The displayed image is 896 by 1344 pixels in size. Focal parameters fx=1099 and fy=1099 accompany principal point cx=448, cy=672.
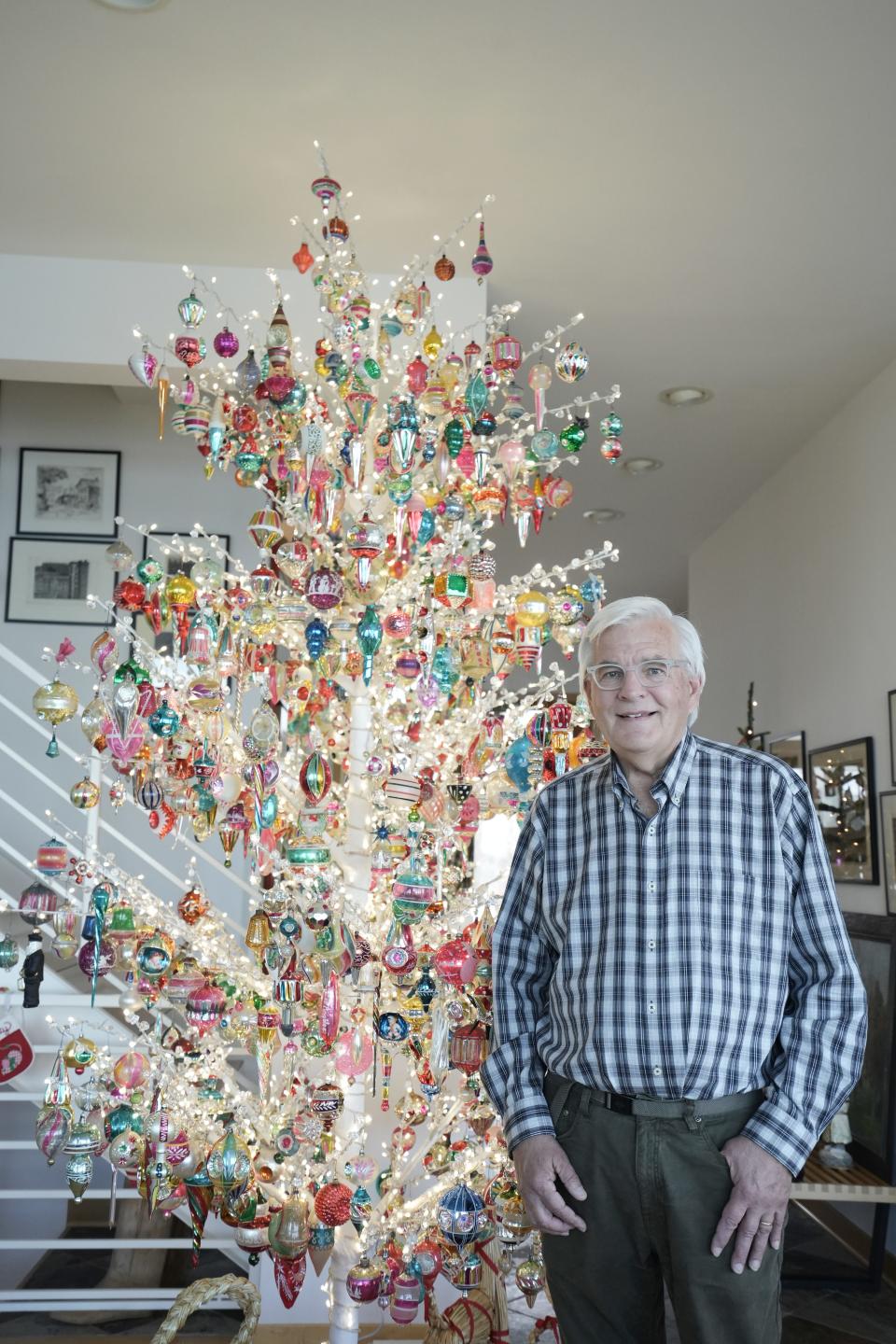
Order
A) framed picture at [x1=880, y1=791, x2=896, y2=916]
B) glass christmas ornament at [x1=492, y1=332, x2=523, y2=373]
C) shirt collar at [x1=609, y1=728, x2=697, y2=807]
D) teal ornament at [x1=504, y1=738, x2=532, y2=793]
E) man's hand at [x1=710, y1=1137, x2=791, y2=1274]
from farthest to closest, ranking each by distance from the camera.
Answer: framed picture at [x1=880, y1=791, x2=896, y2=916], glass christmas ornament at [x1=492, y1=332, x2=523, y2=373], teal ornament at [x1=504, y1=738, x2=532, y2=793], shirt collar at [x1=609, y1=728, x2=697, y2=807], man's hand at [x1=710, y1=1137, x2=791, y2=1274]

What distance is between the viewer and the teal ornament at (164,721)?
71.1 inches

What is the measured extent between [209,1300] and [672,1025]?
1.25 m

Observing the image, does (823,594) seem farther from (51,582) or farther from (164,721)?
(164,721)

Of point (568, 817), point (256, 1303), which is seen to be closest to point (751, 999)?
Answer: point (568, 817)

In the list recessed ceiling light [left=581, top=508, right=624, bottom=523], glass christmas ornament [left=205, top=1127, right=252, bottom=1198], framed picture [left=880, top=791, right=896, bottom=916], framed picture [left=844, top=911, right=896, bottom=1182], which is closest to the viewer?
glass christmas ornament [left=205, top=1127, right=252, bottom=1198]

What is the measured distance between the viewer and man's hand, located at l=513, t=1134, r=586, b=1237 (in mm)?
1362

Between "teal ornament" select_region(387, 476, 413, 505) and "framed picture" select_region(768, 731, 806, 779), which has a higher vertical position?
"teal ornament" select_region(387, 476, 413, 505)

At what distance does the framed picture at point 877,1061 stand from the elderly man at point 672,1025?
184 centimetres

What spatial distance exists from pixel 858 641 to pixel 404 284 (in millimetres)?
2409

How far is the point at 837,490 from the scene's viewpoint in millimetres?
4078

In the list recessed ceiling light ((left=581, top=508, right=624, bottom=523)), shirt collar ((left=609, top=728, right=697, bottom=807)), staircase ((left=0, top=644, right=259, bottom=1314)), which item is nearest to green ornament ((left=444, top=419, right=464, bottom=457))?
shirt collar ((left=609, top=728, right=697, bottom=807))

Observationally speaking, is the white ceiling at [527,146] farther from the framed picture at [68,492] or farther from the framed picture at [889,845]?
the framed picture at [889,845]

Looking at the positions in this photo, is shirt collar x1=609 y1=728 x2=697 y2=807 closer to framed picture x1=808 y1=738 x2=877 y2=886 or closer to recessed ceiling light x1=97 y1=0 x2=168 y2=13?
recessed ceiling light x1=97 y1=0 x2=168 y2=13

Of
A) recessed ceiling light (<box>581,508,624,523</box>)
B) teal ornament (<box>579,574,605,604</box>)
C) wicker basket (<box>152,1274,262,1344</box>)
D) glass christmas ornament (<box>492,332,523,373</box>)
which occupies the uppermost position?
recessed ceiling light (<box>581,508,624,523</box>)
